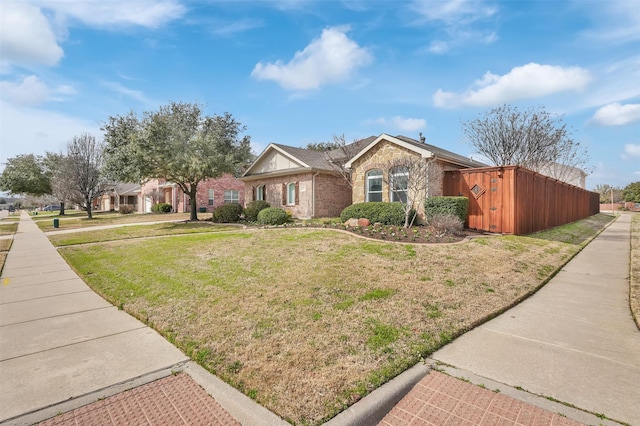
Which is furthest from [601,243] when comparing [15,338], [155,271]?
[15,338]

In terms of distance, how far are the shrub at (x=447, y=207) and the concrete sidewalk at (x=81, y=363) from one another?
36.8 ft

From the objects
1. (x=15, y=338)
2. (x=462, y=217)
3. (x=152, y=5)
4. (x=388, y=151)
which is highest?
(x=152, y=5)

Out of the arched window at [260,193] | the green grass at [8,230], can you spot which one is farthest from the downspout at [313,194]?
the green grass at [8,230]

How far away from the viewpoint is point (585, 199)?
89.3ft

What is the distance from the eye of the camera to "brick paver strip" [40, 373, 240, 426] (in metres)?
2.51

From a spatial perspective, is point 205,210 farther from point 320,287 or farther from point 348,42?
point 320,287

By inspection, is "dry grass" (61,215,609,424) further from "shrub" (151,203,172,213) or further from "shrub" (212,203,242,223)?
"shrub" (151,203,172,213)

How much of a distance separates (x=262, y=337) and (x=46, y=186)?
59738 mm

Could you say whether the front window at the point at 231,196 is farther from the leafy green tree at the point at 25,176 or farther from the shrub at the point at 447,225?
the leafy green tree at the point at 25,176

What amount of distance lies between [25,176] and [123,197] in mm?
12450

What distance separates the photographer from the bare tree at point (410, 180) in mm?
12945

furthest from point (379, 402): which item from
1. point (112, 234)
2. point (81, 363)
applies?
point (112, 234)

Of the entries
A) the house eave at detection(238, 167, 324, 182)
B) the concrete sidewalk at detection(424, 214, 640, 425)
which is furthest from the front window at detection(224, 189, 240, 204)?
the concrete sidewalk at detection(424, 214, 640, 425)

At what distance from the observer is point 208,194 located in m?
32.9
